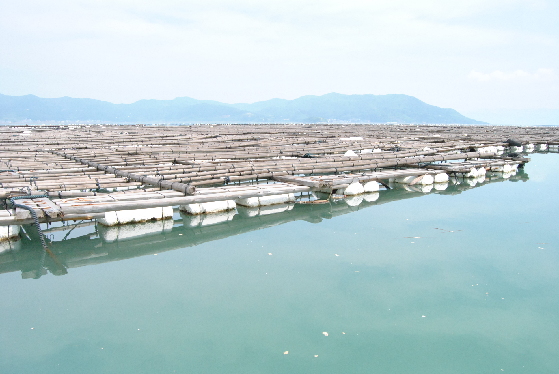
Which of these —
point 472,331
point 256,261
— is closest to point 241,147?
point 256,261

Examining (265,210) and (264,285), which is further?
(265,210)

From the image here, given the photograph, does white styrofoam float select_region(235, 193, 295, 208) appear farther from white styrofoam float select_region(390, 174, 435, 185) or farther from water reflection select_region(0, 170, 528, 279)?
white styrofoam float select_region(390, 174, 435, 185)

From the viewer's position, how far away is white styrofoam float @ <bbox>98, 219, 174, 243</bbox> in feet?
21.5

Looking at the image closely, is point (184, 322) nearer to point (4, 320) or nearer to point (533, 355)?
point (4, 320)

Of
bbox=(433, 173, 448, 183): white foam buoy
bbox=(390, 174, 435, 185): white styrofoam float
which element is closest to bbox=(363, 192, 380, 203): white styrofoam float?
bbox=(390, 174, 435, 185): white styrofoam float

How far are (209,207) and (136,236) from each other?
1.58 metres

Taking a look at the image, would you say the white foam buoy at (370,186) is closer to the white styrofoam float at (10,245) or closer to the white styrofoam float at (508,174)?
the white styrofoam float at (508,174)

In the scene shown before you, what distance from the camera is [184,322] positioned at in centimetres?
416

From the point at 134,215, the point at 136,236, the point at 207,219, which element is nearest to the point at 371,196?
the point at 207,219

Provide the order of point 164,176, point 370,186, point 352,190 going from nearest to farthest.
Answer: point 164,176
point 352,190
point 370,186

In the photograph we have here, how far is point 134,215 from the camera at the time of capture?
6.98 metres

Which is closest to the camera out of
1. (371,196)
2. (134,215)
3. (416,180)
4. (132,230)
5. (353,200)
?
(132,230)

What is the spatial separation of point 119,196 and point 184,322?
12.1 feet

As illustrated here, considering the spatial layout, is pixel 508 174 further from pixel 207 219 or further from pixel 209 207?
pixel 207 219
